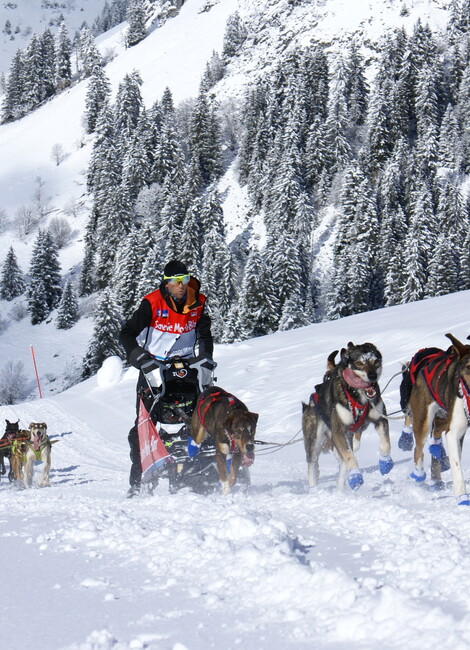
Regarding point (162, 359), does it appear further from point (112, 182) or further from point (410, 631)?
point (112, 182)

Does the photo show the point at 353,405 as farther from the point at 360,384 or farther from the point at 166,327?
the point at 166,327

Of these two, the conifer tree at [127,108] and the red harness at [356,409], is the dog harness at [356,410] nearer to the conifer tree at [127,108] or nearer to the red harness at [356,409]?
the red harness at [356,409]

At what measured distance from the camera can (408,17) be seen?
3814 inches

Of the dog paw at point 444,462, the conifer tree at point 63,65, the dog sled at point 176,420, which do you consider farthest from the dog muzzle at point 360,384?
the conifer tree at point 63,65

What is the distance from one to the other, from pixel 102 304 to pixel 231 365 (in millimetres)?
37677

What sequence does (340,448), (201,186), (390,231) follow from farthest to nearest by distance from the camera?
(201,186) → (390,231) → (340,448)

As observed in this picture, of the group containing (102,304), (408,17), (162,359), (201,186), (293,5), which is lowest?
(102,304)

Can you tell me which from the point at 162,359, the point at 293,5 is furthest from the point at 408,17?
the point at 162,359

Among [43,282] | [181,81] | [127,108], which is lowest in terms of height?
[43,282]

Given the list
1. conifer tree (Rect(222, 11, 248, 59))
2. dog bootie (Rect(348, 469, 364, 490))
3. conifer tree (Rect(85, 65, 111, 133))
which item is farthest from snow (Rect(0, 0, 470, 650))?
conifer tree (Rect(222, 11, 248, 59))

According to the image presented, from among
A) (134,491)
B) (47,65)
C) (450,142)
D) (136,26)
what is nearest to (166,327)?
(134,491)

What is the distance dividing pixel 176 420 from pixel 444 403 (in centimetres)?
323

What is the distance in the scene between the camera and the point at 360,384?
6129mm

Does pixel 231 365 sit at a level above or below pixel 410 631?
below
